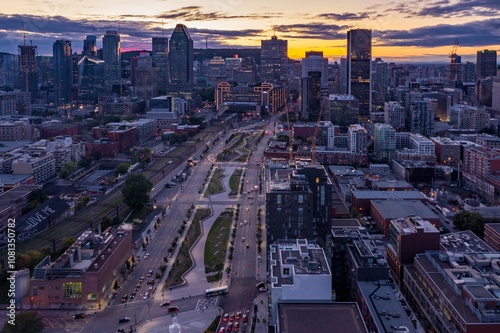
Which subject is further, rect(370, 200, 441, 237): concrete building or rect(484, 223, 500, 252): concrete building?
rect(370, 200, 441, 237): concrete building

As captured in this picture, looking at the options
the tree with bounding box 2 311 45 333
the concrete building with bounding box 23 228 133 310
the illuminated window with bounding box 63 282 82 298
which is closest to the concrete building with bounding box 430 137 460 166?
the concrete building with bounding box 23 228 133 310

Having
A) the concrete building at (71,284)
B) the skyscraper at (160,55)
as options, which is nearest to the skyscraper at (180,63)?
the skyscraper at (160,55)

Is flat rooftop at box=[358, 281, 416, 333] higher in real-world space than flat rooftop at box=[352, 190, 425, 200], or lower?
lower

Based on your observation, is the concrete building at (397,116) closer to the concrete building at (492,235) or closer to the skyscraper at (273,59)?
the concrete building at (492,235)

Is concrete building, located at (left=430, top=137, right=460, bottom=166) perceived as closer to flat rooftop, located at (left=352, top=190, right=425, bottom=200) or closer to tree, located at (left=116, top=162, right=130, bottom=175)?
flat rooftop, located at (left=352, top=190, right=425, bottom=200)

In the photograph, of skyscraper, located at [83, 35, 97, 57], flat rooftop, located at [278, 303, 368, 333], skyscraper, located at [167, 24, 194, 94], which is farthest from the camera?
skyscraper, located at [83, 35, 97, 57]

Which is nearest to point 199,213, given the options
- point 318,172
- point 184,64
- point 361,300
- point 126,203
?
point 126,203

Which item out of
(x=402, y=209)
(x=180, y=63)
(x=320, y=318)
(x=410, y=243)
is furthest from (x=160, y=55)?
(x=320, y=318)
